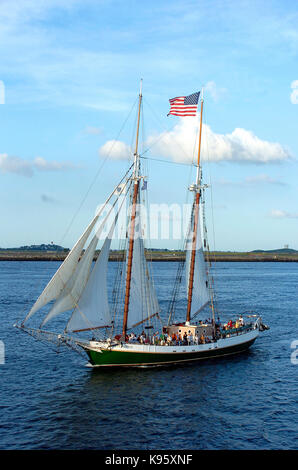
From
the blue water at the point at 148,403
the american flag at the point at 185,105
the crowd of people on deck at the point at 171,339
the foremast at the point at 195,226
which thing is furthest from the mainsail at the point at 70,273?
the foremast at the point at 195,226

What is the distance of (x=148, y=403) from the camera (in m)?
32.8

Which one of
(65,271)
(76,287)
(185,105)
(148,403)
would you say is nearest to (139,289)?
(76,287)

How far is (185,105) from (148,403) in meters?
26.1

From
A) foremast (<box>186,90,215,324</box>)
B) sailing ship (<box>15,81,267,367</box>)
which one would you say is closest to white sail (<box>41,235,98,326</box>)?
sailing ship (<box>15,81,267,367</box>)

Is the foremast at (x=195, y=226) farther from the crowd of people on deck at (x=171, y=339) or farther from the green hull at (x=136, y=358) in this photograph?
the green hull at (x=136, y=358)

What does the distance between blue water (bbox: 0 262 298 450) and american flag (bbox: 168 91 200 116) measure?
76.8ft

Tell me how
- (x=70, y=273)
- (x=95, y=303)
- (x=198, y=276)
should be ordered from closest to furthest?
1. (x=70, y=273)
2. (x=95, y=303)
3. (x=198, y=276)

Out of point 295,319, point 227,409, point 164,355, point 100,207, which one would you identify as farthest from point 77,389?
point 295,319

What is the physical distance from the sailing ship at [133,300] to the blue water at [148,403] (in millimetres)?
1542

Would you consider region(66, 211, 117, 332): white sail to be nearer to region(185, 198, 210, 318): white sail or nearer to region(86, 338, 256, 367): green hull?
region(86, 338, 256, 367): green hull

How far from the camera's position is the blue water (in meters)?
27.3

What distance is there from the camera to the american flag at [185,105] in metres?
42.4

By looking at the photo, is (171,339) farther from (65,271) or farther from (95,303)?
(65,271)

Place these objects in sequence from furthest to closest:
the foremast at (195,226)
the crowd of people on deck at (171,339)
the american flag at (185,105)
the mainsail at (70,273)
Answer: the foremast at (195,226), the american flag at (185,105), the crowd of people on deck at (171,339), the mainsail at (70,273)
